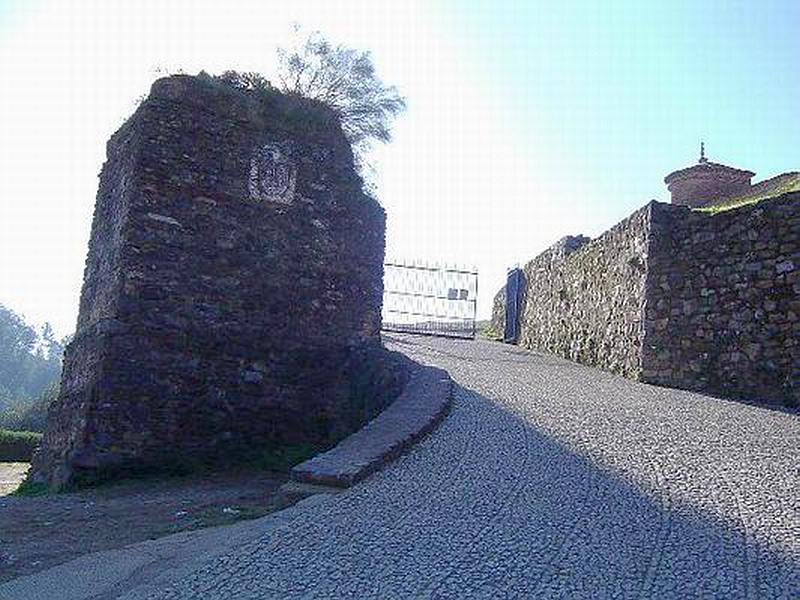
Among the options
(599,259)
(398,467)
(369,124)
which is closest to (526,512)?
(398,467)

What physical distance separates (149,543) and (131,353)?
3870mm

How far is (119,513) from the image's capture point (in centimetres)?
552

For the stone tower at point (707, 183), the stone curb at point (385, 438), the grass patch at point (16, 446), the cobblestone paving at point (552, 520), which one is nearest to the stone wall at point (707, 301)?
the cobblestone paving at point (552, 520)

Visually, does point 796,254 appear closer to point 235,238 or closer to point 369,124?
point 369,124

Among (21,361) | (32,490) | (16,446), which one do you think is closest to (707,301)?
(32,490)

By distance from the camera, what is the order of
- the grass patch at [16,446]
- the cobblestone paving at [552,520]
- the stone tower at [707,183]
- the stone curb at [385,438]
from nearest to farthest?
the cobblestone paving at [552,520] → the stone curb at [385,438] → the stone tower at [707,183] → the grass patch at [16,446]

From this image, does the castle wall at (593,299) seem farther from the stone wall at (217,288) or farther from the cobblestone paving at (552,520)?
the stone wall at (217,288)

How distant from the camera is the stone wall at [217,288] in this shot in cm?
764

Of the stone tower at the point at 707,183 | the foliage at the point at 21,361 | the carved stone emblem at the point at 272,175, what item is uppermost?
the stone tower at the point at 707,183

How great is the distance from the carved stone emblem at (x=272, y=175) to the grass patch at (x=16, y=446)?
57.9 ft

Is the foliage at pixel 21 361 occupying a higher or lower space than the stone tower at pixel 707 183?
lower

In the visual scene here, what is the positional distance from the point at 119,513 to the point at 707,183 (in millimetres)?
20264

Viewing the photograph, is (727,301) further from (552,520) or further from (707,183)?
(707,183)

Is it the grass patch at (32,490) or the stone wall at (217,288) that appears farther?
the stone wall at (217,288)
